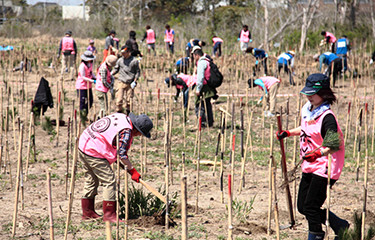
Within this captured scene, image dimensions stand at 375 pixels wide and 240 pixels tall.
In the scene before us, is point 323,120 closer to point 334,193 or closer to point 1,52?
point 334,193

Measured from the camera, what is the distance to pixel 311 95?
147 inches

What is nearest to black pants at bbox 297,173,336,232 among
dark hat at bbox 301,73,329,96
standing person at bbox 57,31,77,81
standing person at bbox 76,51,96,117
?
dark hat at bbox 301,73,329,96

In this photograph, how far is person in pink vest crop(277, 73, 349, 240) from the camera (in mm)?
3650

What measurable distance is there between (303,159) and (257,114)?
6.77 metres

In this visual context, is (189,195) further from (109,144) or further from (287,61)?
(287,61)

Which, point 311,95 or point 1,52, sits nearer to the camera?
point 311,95

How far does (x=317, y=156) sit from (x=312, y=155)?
4 centimetres

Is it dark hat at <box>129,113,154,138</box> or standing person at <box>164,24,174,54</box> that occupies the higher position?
standing person at <box>164,24,174,54</box>

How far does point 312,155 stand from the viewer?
3.63 metres

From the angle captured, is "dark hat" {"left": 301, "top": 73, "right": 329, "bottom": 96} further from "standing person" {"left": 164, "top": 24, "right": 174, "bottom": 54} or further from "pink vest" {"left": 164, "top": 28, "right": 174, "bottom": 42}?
"pink vest" {"left": 164, "top": 28, "right": 174, "bottom": 42}

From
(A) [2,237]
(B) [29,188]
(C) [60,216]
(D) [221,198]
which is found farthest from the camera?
(B) [29,188]

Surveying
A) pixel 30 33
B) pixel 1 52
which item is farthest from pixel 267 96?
pixel 30 33

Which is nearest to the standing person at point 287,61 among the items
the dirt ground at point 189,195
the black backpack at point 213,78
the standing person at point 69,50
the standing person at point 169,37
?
the dirt ground at point 189,195

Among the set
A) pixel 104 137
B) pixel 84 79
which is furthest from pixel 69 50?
pixel 104 137
